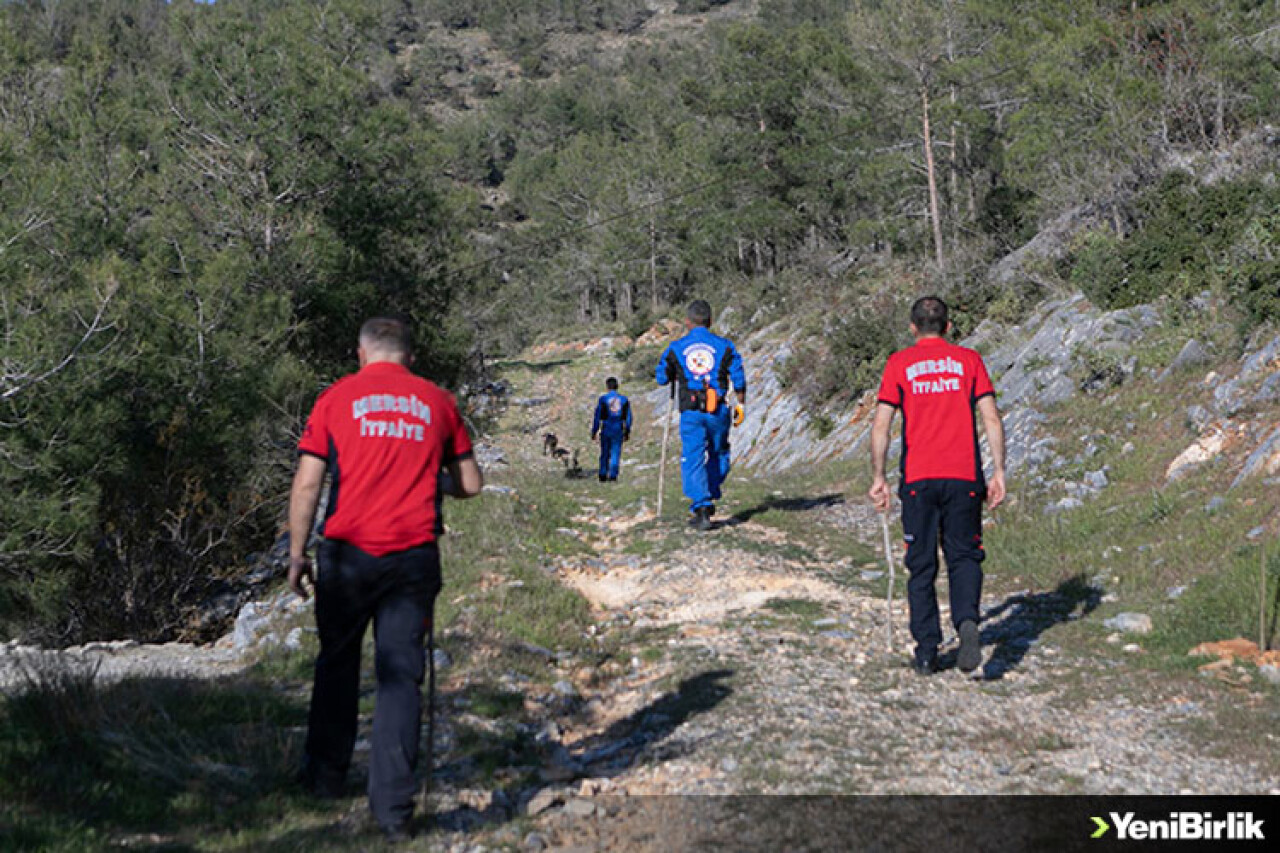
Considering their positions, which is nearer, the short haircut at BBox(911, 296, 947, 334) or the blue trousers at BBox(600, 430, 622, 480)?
the short haircut at BBox(911, 296, 947, 334)

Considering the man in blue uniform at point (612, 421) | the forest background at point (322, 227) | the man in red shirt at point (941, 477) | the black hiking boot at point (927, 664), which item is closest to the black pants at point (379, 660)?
the man in red shirt at point (941, 477)

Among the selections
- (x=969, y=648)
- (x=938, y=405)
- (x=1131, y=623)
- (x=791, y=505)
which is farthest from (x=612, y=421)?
(x=969, y=648)

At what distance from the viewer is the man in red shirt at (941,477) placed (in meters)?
6.29

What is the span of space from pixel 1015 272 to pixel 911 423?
15.6 m

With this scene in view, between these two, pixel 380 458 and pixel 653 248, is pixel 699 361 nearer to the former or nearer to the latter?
pixel 380 458

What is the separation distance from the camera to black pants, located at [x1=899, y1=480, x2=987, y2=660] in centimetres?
629

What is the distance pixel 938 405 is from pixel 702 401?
4.67 metres

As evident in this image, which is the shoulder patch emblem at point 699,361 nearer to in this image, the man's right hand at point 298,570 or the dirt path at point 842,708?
the dirt path at point 842,708

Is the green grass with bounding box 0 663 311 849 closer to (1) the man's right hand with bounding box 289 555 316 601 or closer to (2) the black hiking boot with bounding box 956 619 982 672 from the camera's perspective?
(1) the man's right hand with bounding box 289 555 316 601

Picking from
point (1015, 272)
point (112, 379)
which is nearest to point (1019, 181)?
point (1015, 272)

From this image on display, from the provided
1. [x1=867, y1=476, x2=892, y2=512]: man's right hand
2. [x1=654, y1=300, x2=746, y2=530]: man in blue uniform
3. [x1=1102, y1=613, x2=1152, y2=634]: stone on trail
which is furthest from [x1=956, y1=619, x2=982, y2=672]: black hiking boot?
[x1=654, y1=300, x2=746, y2=530]: man in blue uniform

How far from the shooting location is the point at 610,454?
58.2 feet

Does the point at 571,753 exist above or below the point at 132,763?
below

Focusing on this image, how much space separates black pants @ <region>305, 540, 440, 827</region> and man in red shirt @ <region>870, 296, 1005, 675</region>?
3.13 m
